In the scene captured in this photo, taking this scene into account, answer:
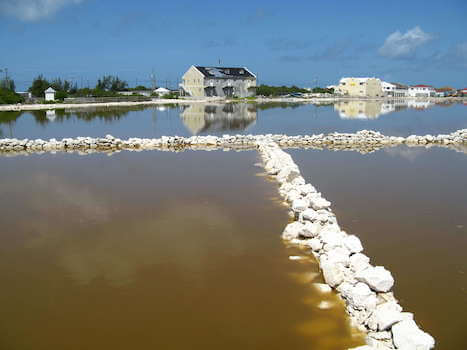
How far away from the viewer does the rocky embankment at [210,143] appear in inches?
618

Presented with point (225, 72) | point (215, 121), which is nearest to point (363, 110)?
point (215, 121)

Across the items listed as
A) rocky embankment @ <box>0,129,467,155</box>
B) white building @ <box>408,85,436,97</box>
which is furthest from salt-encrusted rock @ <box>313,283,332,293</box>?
white building @ <box>408,85,436,97</box>

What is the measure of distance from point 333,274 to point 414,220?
2941mm

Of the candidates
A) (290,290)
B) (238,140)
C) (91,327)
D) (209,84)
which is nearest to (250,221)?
(290,290)

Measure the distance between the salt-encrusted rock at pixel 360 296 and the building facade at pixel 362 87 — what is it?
9170 centimetres

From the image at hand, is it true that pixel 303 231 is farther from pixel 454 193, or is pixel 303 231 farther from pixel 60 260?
pixel 454 193

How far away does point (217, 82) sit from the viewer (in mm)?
67188

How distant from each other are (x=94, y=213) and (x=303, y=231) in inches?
146

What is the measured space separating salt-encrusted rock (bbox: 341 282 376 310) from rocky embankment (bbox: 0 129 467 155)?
36.4ft

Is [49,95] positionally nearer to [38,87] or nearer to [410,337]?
[38,87]

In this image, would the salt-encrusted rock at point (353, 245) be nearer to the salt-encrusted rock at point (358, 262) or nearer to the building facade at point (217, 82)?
the salt-encrusted rock at point (358, 262)

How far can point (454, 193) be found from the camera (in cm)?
902

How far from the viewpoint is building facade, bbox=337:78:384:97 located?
90.9 meters

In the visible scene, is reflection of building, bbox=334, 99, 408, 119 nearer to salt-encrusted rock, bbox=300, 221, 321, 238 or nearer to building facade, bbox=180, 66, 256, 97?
building facade, bbox=180, 66, 256, 97
